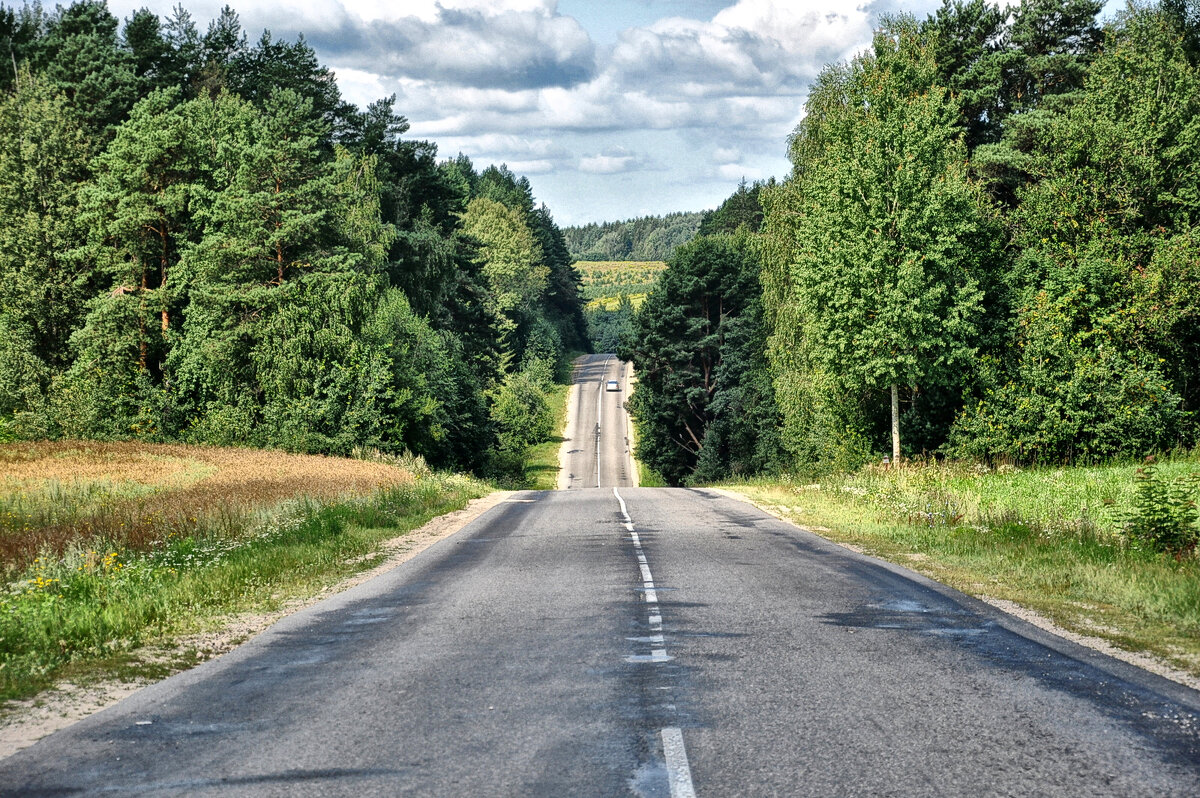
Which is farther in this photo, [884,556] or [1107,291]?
[1107,291]

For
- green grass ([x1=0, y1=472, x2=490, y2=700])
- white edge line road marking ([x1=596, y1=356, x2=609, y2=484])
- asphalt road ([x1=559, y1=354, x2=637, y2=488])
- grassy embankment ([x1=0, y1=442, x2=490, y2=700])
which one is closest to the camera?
green grass ([x1=0, y1=472, x2=490, y2=700])

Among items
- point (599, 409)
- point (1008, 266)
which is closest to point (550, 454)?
point (599, 409)

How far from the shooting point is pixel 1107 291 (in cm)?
3619

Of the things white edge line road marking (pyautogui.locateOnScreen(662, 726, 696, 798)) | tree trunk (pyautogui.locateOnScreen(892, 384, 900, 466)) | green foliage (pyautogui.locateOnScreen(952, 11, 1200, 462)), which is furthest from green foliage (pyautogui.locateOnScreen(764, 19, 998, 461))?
white edge line road marking (pyautogui.locateOnScreen(662, 726, 696, 798))

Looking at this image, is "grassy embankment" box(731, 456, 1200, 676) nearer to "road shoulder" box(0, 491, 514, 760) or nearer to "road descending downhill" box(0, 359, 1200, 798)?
"road descending downhill" box(0, 359, 1200, 798)

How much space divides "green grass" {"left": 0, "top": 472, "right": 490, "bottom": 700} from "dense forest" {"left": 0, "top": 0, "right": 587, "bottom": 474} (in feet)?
83.7

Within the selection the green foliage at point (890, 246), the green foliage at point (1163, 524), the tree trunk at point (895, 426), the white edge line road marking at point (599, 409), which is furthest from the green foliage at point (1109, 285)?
the white edge line road marking at point (599, 409)

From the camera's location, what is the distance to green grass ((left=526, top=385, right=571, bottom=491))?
7750 cm

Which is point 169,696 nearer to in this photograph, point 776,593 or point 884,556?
point 776,593

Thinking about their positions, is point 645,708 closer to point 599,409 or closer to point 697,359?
point 697,359

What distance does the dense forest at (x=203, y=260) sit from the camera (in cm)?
4775

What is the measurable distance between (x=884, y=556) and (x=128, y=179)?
4640 cm

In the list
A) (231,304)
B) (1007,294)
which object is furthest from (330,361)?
(1007,294)

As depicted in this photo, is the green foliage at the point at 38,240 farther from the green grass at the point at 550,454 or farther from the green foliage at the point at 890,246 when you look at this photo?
the green foliage at the point at 890,246
